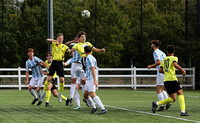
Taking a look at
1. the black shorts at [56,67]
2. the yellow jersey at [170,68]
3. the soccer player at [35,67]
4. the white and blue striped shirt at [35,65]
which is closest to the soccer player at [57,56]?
the black shorts at [56,67]

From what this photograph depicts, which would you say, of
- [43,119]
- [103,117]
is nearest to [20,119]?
[43,119]

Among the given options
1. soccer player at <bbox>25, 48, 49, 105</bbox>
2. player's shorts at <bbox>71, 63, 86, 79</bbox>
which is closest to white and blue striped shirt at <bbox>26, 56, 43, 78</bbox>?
soccer player at <bbox>25, 48, 49, 105</bbox>

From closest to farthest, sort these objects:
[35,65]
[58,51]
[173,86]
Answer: [173,86] → [58,51] → [35,65]

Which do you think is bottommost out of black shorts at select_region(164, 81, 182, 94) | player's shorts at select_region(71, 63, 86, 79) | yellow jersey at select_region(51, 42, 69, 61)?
black shorts at select_region(164, 81, 182, 94)

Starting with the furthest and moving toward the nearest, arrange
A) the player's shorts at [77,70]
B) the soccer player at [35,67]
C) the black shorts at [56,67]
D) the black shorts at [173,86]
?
the soccer player at [35,67]
the black shorts at [56,67]
the player's shorts at [77,70]
the black shorts at [173,86]

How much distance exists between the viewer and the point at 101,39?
48.1 m

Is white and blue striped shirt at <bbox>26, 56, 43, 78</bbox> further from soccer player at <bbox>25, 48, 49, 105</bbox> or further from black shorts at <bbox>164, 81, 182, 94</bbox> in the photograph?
black shorts at <bbox>164, 81, 182, 94</bbox>

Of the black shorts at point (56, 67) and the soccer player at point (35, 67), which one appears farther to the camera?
the soccer player at point (35, 67)

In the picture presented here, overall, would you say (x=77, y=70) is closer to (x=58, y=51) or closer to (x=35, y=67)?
(x=58, y=51)

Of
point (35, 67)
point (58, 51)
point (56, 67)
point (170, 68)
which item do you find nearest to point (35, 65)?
point (35, 67)

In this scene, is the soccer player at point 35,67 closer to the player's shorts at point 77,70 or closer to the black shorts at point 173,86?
the player's shorts at point 77,70

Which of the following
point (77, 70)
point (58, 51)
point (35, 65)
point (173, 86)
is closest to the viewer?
point (173, 86)

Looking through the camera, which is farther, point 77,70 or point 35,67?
point 35,67

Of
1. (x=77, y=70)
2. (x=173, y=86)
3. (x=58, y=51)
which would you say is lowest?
(x=173, y=86)
